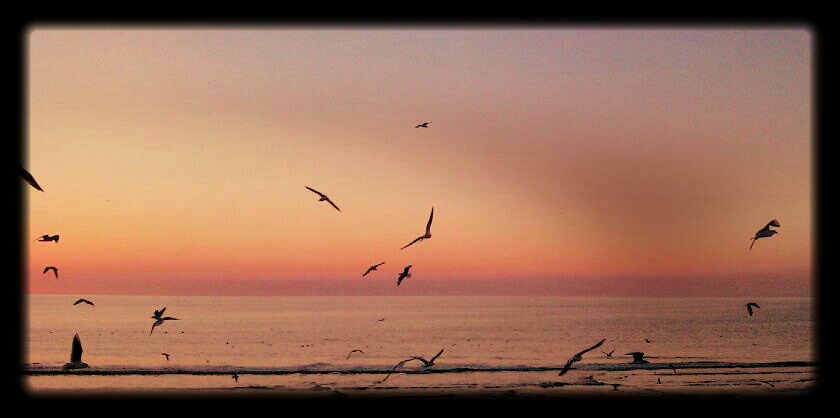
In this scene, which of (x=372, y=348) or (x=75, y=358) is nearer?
(x=75, y=358)

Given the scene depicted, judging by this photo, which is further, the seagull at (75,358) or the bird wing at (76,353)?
the seagull at (75,358)

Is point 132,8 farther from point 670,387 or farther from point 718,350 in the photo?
point 718,350

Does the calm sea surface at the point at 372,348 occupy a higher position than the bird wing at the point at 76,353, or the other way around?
the bird wing at the point at 76,353

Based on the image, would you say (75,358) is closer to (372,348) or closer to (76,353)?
(76,353)

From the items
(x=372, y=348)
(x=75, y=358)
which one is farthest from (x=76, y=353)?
(x=372, y=348)

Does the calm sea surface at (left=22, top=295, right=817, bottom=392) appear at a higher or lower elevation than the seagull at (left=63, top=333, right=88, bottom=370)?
lower

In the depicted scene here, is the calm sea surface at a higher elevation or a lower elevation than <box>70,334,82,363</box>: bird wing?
lower

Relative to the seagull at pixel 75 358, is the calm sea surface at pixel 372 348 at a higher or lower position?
lower

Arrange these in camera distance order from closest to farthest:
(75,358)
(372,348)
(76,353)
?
(76,353)
(75,358)
(372,348)

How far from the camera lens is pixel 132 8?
4066 mm

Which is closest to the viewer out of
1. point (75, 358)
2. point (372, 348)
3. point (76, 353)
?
point (76, 353)

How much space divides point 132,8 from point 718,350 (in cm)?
3013

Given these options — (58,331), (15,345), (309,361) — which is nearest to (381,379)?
(309,361)

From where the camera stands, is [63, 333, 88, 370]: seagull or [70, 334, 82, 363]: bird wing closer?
[70, 334, 82, 363]: bird wing
